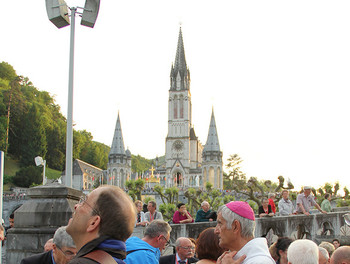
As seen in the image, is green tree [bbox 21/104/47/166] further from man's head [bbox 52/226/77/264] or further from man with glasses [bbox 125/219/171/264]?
man's head [bbox 52/226/77/264]

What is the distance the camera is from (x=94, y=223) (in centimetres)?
230

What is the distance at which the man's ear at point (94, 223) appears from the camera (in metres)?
2.29

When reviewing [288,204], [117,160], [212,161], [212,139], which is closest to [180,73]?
[212,139]

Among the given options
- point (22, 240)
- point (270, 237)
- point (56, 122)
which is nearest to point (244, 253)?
point (22, 240)

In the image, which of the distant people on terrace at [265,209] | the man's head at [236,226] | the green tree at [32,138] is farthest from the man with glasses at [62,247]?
the green tree at [32,138]

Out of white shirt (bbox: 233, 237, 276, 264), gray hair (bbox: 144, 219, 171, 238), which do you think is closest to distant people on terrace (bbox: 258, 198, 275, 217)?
gray hair (bbox: 144, 219, 171, 238)

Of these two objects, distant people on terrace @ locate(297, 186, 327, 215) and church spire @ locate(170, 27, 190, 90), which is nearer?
distant people on terrace @ locate(297, 186, 327, 215)

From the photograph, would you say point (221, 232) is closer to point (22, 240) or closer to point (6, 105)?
point (22, 240)

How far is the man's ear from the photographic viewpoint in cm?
229

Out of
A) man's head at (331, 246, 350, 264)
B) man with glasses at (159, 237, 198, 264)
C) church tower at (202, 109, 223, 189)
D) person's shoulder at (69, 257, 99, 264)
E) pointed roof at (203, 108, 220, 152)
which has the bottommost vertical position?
man with glasses at (159, 237, 198, 264)

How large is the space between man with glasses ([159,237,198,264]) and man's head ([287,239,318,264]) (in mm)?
1684

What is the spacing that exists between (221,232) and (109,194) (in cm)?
135

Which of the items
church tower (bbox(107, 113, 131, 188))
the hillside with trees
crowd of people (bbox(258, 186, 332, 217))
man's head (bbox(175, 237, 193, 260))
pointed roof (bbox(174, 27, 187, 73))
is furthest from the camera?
pointed roof (bbox(174, 27, 187, 73))

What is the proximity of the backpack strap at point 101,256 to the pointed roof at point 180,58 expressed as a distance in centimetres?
9916
